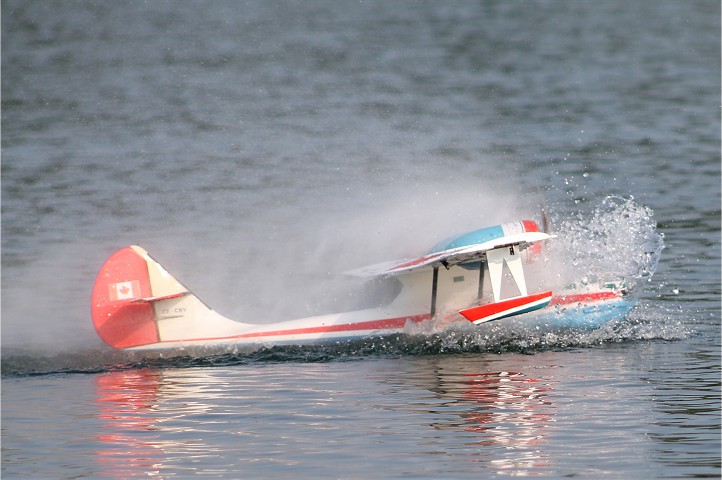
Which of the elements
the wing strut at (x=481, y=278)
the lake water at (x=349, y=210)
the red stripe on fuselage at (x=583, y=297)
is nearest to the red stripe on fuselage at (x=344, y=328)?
the lake water at (x=349, y=210)

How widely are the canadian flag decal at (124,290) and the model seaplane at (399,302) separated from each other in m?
0.02

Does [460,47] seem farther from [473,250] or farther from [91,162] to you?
[473,250]

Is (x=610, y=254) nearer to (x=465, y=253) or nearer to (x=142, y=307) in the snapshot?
(x=465, y=253)

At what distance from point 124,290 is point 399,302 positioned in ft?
15.9

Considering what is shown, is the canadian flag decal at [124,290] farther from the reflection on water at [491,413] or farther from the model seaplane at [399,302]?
the reflection on water at [491,413]

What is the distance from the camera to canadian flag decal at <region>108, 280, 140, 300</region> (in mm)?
19406

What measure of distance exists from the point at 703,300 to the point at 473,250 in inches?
236

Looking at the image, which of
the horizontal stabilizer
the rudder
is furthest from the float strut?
the rudder

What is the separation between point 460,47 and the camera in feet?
173

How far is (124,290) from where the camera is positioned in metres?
19.5

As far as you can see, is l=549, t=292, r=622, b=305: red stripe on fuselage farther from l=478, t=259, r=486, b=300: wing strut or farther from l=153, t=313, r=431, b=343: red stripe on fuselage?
l=153, t=313, r=431, b=343: red stripe on fuselage

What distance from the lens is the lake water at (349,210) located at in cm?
1423

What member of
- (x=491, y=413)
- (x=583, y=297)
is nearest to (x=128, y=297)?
(x=491, y=413)

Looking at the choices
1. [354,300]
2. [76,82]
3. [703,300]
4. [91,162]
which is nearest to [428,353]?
[354,300]
